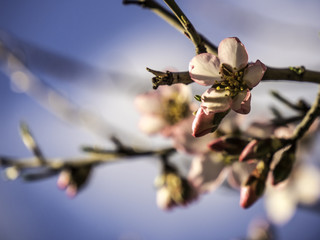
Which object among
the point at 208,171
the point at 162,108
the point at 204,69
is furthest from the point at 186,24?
the point at 162,108

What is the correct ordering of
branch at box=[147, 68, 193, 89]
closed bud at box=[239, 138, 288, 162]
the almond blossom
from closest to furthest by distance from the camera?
1. branch at box=[147, 68, 193, 89]
2. closed bud at box=[239, 138, 288, 162]
3. the almond blossom

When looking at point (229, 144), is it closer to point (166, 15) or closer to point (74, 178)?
point (166, 15)

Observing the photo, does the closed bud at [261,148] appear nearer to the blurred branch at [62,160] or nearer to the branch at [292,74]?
the branch at [292,74]

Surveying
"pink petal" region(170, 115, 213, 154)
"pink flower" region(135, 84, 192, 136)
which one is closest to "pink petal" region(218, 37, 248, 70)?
"pink petal" region(170, 115, 213, 154)

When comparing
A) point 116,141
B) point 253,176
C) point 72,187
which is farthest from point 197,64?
point 72,187

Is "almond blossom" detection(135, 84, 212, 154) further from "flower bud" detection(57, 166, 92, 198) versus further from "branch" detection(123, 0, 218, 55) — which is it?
"branch" detection(123, 0, 218, 55)

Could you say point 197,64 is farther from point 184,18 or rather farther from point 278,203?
point 278,203
